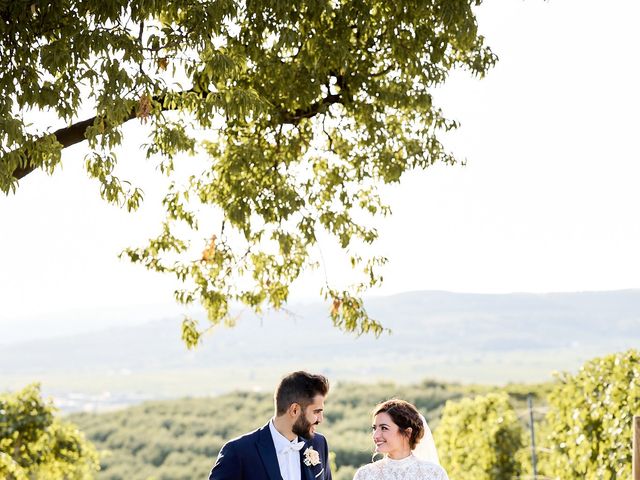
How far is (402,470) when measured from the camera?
501cm

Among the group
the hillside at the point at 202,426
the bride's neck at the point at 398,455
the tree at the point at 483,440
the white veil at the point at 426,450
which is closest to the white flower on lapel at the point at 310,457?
the bride's neck at the point at 398,455

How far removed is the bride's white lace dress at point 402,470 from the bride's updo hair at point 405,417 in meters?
0.11

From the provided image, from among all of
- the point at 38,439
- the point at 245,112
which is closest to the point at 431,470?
the point at 245,112

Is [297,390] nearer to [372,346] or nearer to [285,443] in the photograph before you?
[285,443]

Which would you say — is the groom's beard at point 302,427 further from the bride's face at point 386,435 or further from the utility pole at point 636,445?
the utility pole at point 636,445

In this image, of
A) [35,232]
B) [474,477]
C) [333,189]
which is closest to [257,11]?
[333,189]

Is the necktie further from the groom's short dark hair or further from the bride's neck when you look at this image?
the bride's neck

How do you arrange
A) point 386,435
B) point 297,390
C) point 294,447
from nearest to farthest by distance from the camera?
1. point 297,390
2. point 294,447
3. point 386,435

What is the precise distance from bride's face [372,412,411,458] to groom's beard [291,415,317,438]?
59cm

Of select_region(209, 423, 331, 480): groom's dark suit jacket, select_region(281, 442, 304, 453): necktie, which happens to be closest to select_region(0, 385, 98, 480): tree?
select_region(209, 423, 331, 480): groom's dark suit jacket

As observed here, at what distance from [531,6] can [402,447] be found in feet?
16.9

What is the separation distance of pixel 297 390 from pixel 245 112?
2.88 metres

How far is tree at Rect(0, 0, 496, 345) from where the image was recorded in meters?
6.32

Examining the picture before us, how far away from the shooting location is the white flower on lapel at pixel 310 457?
179 inches
